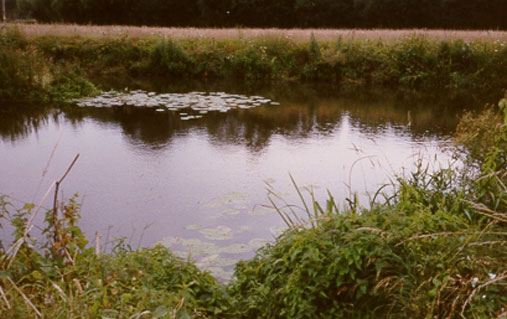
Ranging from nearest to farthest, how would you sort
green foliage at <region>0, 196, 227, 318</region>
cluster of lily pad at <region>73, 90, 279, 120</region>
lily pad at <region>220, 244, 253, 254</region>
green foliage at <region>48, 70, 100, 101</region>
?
green foliage at <region>0, 196, 227, 318</region> → lily pad at <region>220, 244, 253, 254</region> → cluster of lily pad at <region>73, 90, 279, 120</region> → green foliage at <region>48, 70, 100, 101</region>

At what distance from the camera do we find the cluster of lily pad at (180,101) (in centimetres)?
941

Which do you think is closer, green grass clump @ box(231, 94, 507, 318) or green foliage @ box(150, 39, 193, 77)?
green grass clump @ box(231, 94, 507, 318)

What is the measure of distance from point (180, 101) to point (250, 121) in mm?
2127

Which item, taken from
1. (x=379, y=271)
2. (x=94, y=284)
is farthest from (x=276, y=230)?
(x=94, y=284)

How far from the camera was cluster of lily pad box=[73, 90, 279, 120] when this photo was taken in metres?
9.41

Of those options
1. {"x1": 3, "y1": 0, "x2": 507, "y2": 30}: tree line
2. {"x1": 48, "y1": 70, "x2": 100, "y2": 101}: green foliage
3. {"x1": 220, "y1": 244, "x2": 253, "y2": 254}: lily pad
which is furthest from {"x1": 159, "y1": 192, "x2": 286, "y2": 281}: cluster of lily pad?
{"x1": 3, "y1": 0, "x2": 507, "y2": 30}: tree line

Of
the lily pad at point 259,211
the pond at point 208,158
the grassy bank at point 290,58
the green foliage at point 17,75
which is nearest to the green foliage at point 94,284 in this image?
the pond at point 208,158

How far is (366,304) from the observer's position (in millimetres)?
2859

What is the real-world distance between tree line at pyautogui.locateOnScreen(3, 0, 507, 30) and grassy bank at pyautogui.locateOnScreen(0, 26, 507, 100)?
13.2m

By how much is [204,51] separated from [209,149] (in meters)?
7.97

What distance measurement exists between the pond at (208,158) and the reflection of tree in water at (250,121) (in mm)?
19

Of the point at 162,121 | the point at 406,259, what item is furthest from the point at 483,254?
the point at 162,121

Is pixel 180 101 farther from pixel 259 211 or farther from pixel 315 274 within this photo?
pixel 315 274

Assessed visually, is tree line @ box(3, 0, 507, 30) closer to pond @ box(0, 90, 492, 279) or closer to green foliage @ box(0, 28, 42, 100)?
green foliage @ box(0, 28, 42, 100)
